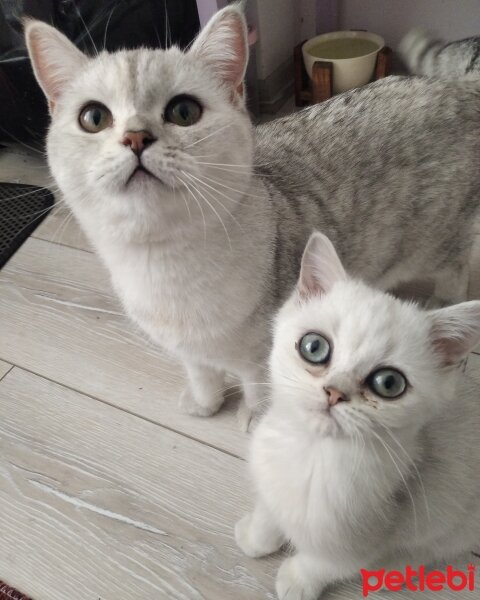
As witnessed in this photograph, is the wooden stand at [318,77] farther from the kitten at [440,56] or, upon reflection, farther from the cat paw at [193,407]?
the cat paw at [193,407]

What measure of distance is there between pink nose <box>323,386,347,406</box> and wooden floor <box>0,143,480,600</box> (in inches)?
19.7

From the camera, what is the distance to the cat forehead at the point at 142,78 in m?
0.76

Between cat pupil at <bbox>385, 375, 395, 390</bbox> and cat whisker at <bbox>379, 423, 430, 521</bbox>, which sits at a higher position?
cat pupil at <bbox>385, 375, 395, 390</bbox>

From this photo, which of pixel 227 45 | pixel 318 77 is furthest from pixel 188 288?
pixel 318 77

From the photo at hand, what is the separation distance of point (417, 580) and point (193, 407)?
0.55 metres

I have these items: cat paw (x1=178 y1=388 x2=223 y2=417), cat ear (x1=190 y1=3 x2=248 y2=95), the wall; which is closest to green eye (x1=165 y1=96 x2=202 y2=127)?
cat ear (x1=190 y1=3 x2=248 y2=95)

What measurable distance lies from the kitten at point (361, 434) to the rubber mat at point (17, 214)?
1.13 metres

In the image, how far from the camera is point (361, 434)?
64 cm

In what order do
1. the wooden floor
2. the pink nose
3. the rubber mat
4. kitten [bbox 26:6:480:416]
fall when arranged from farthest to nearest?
1. the rubber mat
2. the wooden floor
3. kitten [bbox 26:6:480:416]
4. the pink nose

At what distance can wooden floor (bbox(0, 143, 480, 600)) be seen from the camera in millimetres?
972

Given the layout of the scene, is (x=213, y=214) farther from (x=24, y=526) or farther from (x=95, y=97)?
(x=24, y=526)

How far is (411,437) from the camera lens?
2.35ft

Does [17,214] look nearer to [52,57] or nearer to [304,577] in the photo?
[52,57]

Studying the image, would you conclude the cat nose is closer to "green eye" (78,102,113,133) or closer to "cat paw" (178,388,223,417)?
"green eye" (78,102,113,133)
